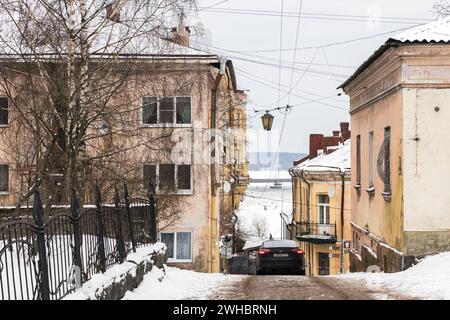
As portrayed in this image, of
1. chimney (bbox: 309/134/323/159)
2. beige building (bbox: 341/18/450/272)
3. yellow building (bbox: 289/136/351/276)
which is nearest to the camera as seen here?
beige building (bbox: 341/18/450/272)

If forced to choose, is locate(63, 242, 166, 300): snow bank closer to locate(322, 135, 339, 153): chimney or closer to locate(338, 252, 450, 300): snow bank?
locate(338, 252, 450, 300): snow bank

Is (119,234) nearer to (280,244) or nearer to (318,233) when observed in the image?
(280,244)

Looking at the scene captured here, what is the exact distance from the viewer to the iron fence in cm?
576

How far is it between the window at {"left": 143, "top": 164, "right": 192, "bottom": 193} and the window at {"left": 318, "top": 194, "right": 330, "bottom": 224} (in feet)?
41.6

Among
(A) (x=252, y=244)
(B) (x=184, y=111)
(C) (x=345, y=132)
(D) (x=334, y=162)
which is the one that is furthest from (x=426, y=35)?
(A) (x=252, y=244)

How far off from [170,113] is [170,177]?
257cm

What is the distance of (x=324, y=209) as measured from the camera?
119ft

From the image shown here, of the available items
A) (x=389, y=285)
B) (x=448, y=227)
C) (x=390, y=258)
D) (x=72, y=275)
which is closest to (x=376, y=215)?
(x=390, y=258)

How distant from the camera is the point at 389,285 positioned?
10.8 m

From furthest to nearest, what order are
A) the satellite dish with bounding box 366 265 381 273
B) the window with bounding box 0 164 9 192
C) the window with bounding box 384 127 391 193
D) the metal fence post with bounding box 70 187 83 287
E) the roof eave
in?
the window with bounding box 0 164 9 192 < the satellite dish with bounding box 366 265 381 273 < the window with bounding box 384 127 391 193 < the roof eave < the metal fence post with bounding box 70 187 83 287

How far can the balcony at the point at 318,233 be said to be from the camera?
3506cm

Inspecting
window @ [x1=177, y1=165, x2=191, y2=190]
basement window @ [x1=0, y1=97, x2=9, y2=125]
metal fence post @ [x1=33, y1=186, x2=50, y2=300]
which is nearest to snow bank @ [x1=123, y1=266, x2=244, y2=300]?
metal fence post @ [x1=33, y1=186, x2=50, y2=300]

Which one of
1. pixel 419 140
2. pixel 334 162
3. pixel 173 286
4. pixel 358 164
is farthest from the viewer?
pixel 334 162
